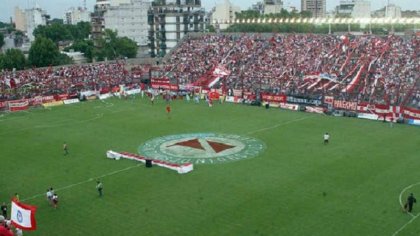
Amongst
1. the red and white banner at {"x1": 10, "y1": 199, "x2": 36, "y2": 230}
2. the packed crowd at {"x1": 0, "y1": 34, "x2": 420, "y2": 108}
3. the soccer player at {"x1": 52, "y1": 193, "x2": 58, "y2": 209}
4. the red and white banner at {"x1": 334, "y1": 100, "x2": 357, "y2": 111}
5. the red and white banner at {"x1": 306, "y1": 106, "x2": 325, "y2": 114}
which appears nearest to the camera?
the red and white banner at {"x1": 10, "y1": 199, "x2": 36, "y2": 230}

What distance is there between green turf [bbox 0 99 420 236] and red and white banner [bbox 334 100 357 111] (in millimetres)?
3491

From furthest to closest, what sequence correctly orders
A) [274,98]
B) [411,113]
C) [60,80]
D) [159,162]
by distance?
[60,80] → [274,98] → [411,113] → [159,162]

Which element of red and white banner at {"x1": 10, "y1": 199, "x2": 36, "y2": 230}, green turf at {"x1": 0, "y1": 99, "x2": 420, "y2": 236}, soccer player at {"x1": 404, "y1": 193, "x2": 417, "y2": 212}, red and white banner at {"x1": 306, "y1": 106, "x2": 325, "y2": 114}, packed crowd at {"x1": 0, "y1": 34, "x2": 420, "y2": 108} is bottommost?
green turf at {"x1": 0, "y1": 99, "x2": 420, "y2": 236}

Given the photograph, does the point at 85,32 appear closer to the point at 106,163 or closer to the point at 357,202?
the point at 106,163

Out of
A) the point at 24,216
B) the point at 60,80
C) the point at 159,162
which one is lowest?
the point at 159,162

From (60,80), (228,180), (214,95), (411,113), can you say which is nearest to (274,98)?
(214,95)

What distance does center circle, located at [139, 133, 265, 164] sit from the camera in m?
41.2

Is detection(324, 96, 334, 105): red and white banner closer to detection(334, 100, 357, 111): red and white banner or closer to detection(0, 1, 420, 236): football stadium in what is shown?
detection(0, 1, 420, 236): football stadium

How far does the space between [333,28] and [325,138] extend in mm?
89236

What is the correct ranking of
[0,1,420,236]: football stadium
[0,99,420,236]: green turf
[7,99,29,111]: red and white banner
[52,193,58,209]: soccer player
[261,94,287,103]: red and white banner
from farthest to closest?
[7,99,29,111]: red and white banner → [261,94,287,103]: red and white banner → [52,193,58,209]: soccer player → [0,1,420,236]: football stadium → [0,99,420,236]: green turf

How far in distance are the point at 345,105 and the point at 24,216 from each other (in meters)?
44.3

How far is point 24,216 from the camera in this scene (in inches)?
876

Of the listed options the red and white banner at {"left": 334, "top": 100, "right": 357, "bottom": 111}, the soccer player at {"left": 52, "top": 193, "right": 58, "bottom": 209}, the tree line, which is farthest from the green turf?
the tree line

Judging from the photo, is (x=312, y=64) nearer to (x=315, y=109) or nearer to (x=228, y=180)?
(x=315, y=109)
